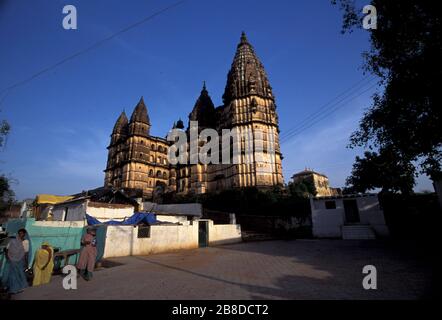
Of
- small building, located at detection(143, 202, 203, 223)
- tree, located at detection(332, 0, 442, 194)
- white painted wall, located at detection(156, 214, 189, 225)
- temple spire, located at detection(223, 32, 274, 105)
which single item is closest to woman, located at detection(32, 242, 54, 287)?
white painted wall, located at detection(156, 214, 189, 225)

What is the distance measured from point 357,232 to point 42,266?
2315cm

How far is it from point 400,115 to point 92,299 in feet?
51.8

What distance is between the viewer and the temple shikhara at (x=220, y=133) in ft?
125

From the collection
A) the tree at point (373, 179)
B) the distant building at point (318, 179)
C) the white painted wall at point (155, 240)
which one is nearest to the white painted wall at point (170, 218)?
the white painted wall at point (155, 240)

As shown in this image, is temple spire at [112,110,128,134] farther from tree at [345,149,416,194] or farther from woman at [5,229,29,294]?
woman at [5,229,29,294]

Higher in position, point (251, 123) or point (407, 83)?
point (251, 123)

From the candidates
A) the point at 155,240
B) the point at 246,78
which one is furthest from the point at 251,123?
the point at 155,240

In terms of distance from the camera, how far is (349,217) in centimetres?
2267

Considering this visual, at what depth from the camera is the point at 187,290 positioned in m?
6.17

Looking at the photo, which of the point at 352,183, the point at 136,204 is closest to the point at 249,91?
the point at 352,183

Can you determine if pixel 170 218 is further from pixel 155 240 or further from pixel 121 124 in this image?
pixel 121 124

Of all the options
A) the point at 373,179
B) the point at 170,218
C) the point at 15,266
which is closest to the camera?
the point at 15,266

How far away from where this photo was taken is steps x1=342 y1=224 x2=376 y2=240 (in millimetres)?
20344
